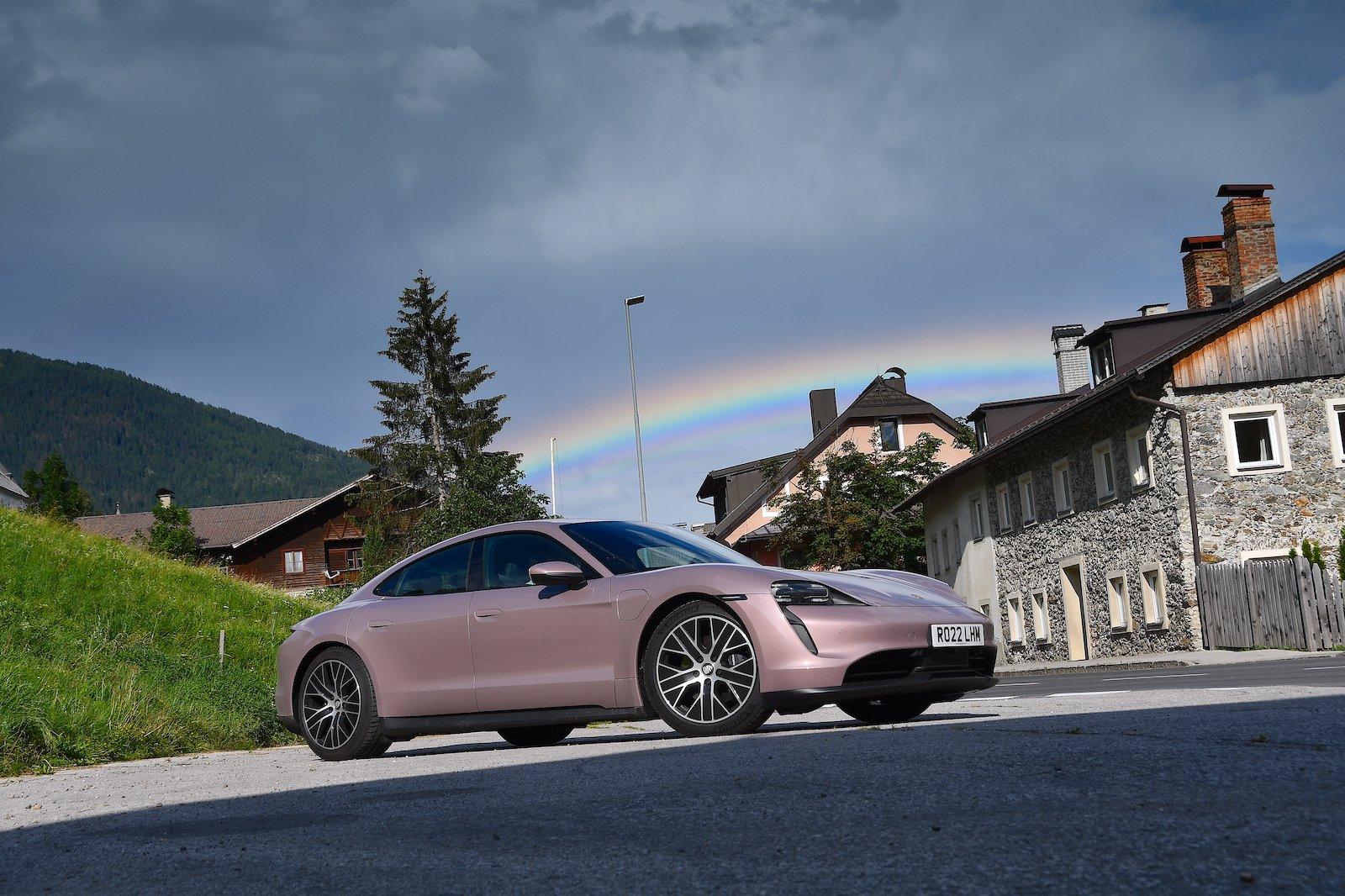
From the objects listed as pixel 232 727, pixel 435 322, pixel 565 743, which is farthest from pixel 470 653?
pixel 435 322

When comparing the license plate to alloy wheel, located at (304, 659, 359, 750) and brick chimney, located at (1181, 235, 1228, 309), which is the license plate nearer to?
alloy wheel, located at (304, 659, 359, 750)

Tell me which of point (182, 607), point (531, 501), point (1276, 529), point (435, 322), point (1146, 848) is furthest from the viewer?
point (435, 322)

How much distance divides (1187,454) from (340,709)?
2196 centimetres

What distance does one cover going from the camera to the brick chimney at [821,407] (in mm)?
65625

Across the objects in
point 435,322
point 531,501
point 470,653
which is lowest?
point 470,653

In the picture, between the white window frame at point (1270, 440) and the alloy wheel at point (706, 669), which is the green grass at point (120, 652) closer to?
the alloy wheel at point (706, 669)

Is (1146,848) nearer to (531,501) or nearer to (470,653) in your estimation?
(470,653)

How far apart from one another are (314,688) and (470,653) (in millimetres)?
1381

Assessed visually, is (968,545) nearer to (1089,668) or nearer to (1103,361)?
(1103,361)

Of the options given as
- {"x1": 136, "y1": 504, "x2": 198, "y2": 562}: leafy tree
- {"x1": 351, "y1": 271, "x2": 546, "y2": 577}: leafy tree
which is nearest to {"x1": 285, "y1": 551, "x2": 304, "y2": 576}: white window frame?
{"x1": 136, "y1": 504, "x2": 198, "y2": 562}: leafy tree

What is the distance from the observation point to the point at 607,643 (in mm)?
7785

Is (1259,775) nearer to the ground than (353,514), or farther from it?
nearer to the ground

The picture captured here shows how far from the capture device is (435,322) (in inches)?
2222

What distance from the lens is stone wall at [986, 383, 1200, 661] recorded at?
27.2 m
